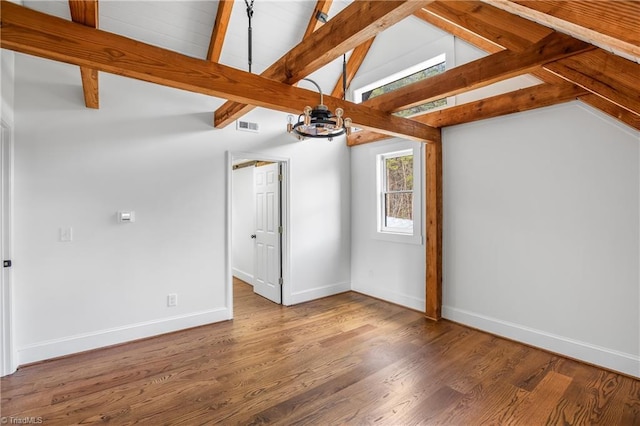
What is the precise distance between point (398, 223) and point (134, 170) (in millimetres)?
3484

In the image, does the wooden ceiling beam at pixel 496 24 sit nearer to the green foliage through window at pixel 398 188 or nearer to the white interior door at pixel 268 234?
the green foliage through window at pixel 398 188

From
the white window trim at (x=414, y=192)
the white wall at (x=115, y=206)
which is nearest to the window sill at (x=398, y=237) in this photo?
the white window trim at (x=414, y=192)

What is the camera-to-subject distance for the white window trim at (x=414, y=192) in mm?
4164

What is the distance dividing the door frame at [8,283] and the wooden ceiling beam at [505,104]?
13.8ft

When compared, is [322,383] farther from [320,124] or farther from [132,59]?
[132,59]

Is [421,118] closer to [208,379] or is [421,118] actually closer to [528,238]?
[528,238]

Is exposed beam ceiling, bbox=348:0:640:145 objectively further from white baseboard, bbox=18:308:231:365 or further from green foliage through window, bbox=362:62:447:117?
white baseboard, bbox=18:308:231:365

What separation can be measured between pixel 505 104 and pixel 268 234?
11.5 feet

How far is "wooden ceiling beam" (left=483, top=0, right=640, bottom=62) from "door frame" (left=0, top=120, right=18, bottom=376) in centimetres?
367

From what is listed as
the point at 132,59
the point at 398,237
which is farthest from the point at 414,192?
the point at 132,59

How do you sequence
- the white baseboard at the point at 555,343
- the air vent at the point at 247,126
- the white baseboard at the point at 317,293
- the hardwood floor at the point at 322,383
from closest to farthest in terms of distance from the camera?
the hardwood floor at the point at 322,383 < the white baseboard at the point at 555,343 < the air vent at the point at 247,126 < the white baseboard at the point at 317,293

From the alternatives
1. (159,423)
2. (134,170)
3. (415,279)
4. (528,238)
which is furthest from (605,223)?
(134,170)

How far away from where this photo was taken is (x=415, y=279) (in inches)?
167

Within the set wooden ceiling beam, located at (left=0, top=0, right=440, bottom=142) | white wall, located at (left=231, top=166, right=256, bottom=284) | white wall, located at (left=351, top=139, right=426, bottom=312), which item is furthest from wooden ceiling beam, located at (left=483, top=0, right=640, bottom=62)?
white wall, located at (left=231, top=166, right=256, bottom=284)
